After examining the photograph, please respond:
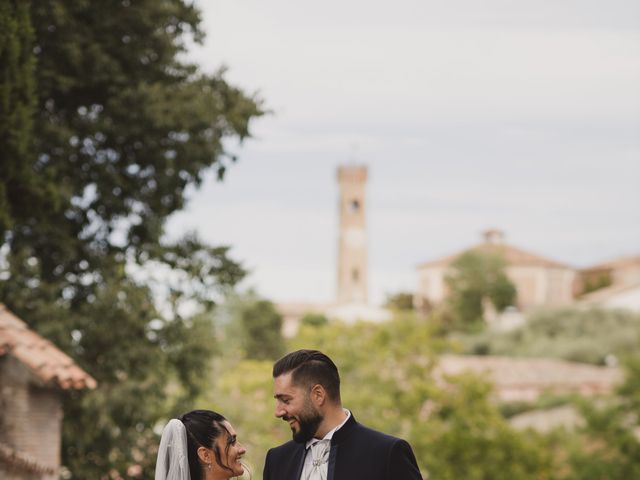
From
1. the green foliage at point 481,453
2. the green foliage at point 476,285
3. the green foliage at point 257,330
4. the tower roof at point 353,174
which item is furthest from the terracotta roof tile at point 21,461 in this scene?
the tower roof at point 353,174

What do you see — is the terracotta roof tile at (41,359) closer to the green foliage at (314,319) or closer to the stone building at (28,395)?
the stone building at (28,395)

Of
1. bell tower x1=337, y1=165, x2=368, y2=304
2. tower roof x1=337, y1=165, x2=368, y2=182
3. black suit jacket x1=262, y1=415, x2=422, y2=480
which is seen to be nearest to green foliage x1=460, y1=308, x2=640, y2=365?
bell tower x1=337, y1=165, x2=368, y2=304

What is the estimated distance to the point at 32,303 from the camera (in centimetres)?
1716

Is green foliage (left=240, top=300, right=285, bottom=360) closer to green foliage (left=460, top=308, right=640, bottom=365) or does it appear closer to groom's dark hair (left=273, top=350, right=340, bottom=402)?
green foliage (left=460, top=308, right=640, bottom=365)

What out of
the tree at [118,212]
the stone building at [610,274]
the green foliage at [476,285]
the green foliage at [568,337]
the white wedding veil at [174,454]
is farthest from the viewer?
the stone building at [610,274]

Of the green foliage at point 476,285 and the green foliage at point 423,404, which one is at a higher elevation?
the green foliage at point 476,285

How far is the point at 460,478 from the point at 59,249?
32.0m

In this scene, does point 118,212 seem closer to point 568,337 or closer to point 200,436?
point 200,436

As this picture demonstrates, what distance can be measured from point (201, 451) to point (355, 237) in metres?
150

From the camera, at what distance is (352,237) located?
155875 millimetres

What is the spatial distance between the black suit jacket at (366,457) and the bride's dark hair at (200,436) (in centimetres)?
41

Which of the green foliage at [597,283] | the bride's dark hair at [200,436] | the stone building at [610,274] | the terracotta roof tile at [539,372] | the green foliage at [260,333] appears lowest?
the bride's dark hair at [200,436]

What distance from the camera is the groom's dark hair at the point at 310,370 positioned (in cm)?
526

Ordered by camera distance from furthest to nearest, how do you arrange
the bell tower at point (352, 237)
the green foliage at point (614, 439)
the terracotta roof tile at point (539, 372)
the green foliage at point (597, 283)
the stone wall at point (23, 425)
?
the bell tower at point (352, 237) → the green foliage at point (597, 283) → the terracotta roof tile at point (539, 372) → the green foliage at point (614, 439) → the stone wall at point (23, 425)
